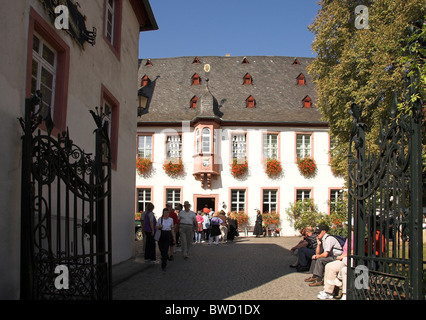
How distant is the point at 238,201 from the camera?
94.0ft

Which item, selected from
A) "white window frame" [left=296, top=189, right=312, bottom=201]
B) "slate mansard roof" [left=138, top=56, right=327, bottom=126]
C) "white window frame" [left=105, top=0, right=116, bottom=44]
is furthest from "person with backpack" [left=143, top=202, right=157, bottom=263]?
"white window frame" [left=296, top=189, right=312, bottom=201]

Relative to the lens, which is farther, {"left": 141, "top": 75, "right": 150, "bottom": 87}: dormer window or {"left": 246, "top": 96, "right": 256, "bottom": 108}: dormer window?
{"left": 141, "top": 75, "right": 150, "bottom": 87}: dormer window

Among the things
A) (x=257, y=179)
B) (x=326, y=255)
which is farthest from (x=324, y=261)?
(x=257, y=179)

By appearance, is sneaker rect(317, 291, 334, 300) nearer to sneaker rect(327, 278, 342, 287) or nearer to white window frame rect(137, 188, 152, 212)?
sneaker rect(327, 278, 342, 287)

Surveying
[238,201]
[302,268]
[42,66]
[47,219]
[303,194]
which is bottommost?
[302,268]

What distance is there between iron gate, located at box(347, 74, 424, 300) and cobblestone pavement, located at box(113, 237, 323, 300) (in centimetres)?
285

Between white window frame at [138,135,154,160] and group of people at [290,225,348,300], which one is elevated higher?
white window frame at [138,135,154,160]

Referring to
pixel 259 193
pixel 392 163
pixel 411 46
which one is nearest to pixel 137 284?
pixel 392 163

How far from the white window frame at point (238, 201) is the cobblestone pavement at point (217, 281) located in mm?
14675

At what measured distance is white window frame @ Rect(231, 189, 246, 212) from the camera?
2861 cm

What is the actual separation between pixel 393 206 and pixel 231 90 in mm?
27924

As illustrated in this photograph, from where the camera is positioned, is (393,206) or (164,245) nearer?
(393,206)

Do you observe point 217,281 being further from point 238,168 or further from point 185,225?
point 238,168
